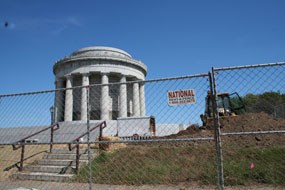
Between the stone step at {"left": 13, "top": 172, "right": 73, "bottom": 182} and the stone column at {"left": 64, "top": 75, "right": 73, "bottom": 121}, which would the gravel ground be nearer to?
the stone step at {"left": 13, "top": 172, "right": 73, "bottom": 182}

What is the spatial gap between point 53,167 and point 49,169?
129mm

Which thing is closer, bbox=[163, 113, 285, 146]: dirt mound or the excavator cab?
bbox=[163, 113, 285, 146]: dirt mound

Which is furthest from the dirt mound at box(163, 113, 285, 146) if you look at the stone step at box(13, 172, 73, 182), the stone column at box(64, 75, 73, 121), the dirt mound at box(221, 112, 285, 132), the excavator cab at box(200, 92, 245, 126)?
the stone column at box(64, 75, 73, 121)

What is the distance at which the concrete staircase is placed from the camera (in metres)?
7.18

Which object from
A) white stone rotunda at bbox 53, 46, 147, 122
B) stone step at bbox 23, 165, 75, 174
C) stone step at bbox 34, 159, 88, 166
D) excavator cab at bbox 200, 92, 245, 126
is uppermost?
white stone rotunda at bbox 53, 46, 147, 122

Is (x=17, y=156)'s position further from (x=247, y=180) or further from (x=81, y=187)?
(x=247, y=180)

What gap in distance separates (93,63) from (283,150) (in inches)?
1030

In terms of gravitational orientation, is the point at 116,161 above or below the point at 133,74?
below

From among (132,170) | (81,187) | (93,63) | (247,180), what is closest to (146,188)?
(132,170)

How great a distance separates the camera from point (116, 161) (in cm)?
760

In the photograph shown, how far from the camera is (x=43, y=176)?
7227 millimetres

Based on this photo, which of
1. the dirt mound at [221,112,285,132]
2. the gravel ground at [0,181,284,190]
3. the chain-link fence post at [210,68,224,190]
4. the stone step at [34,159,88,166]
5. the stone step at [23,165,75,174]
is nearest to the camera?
the chain-link fence post at [210,68,224,190]

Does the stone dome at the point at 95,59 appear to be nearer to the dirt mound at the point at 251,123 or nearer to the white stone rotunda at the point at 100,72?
the white stone rotunda at the point at 100,72

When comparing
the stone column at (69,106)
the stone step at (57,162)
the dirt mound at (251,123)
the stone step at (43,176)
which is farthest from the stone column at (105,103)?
the stone step at (43,176)
